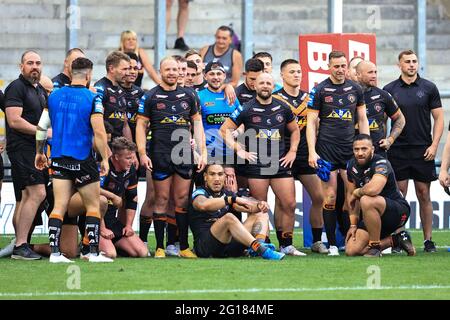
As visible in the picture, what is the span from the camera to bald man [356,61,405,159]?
1373cm

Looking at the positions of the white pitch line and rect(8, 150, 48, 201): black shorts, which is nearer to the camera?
the white pitch line

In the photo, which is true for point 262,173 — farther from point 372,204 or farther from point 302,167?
point 372,204

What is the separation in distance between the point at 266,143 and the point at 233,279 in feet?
8.92

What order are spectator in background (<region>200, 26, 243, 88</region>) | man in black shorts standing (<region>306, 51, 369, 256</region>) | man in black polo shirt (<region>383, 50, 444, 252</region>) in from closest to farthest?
1. man in black shorts standing (<region>306, 51, 369, 256</region>)
2. man in black polo shirt (<region>383, 50, 444, 252</region>)
3. spectator in background (<region>200, 26, 243, 88</region>)

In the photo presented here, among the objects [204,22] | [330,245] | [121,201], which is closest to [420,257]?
[330,245]

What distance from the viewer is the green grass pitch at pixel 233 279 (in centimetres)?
973

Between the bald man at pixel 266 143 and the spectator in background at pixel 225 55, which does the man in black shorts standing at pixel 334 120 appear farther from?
the spectator in background at pixel 225 55

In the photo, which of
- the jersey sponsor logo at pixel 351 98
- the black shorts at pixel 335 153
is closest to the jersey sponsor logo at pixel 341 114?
the jersey sponsor logo at pixel 351 98

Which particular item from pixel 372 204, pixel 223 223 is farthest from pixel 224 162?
pixel 372 204

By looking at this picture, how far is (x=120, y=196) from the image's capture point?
1289 centimetres

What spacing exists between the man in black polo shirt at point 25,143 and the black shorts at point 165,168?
1.10 metres

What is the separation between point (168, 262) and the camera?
→ 1210cm

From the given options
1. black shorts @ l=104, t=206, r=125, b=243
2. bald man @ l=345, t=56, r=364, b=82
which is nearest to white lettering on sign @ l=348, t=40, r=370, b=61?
bald man @ l=345, t=56, r=364, b=82

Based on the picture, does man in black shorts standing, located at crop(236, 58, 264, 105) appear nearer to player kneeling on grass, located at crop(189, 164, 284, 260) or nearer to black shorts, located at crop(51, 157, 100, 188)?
player kneeling on grass, located at crop(189, 164, 284, 260)
